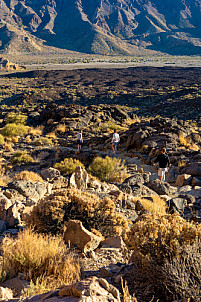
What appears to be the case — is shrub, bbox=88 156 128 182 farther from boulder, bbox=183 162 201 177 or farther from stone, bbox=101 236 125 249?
stone, bbox=101 236 125 249

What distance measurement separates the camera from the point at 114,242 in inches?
165

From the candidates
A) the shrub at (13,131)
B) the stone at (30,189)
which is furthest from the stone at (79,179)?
the shrub at (13,131)

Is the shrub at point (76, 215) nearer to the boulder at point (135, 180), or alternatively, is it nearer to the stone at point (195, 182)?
the boulder at point (135, 180)

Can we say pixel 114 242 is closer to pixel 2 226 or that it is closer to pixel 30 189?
pixel 2 226

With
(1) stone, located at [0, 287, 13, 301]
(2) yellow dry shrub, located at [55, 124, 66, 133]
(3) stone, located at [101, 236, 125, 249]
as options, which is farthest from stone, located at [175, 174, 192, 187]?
(2) yellow dry shrub, located at [55, 124, 66, 133]

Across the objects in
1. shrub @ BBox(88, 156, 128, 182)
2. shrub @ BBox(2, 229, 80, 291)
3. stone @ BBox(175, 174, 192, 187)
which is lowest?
shrub @ BBox(88, 156, 128, 182)

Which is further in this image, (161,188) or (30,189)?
(161,188)

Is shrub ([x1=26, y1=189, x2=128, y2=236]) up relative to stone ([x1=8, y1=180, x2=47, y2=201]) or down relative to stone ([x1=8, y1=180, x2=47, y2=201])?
up

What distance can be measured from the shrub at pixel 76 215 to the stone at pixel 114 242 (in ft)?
0.90

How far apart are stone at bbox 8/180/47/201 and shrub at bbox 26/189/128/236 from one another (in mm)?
1665

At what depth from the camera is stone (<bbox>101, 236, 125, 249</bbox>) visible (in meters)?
4.16

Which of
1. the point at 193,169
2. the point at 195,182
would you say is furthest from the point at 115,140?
the point at 195,182

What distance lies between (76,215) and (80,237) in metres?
0.69

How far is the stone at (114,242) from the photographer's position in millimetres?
4162
